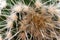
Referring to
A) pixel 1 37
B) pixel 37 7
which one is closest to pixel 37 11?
pixel 37 7

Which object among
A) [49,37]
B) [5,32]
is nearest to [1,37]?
[5,32]

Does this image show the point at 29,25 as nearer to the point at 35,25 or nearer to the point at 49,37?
the point at 35,25

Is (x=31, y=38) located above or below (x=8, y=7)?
below

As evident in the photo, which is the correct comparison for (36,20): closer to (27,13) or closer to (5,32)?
(27,13)

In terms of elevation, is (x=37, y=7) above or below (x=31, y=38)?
above

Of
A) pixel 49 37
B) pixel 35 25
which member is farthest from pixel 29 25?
pixel 49 37
